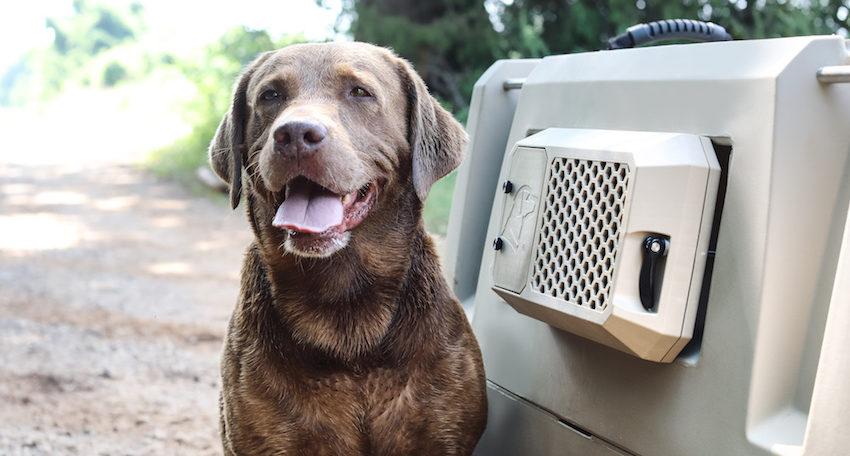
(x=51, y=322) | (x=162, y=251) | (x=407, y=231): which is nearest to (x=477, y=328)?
(x=407, y=231)

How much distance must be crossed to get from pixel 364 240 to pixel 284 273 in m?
0.24

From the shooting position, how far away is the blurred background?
4.03 meters

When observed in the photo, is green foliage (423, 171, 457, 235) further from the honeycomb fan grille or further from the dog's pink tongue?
the honeycomb fan grille

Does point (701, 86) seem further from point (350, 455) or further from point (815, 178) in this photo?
point (350, 455)

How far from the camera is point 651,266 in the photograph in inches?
79.8

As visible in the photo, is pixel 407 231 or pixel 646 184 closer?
pixel 646 184

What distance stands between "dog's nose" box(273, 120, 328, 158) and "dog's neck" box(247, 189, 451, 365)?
375 millimetres

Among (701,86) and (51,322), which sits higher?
(701,86)

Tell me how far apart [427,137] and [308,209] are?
443 millimetres

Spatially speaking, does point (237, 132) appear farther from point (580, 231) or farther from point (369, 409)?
point (580, 231)

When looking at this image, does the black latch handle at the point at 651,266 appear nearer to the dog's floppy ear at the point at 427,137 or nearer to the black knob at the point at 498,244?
the black knob at the point at 498,244

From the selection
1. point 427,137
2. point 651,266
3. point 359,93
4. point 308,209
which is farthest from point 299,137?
point 651,266

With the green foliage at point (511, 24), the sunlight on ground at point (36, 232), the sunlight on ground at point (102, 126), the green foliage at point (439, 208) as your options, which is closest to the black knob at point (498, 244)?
the green foliage at point (439, 208)

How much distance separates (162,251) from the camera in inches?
317
